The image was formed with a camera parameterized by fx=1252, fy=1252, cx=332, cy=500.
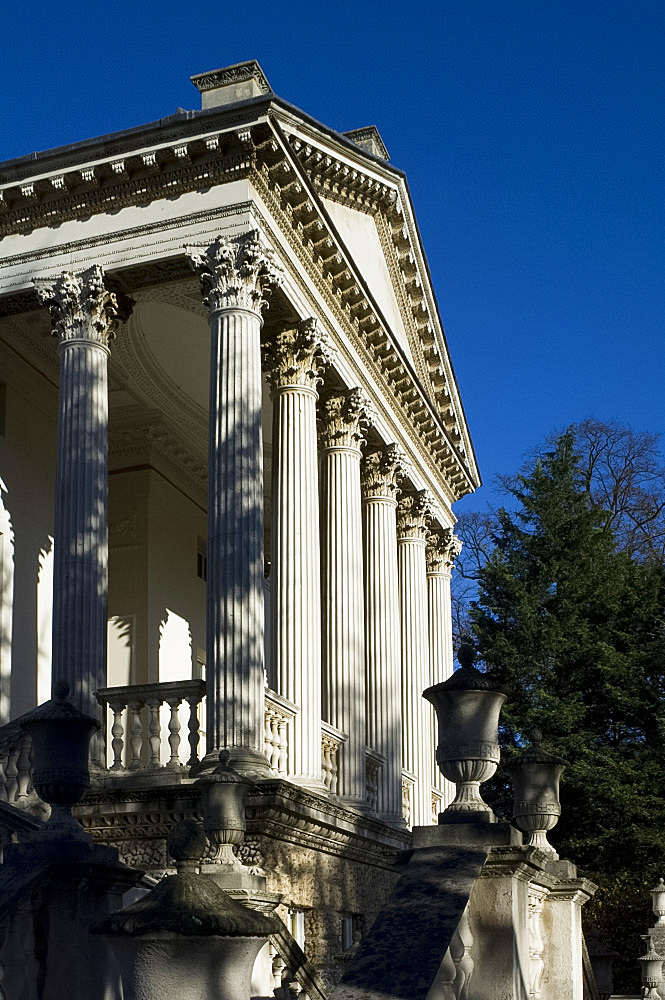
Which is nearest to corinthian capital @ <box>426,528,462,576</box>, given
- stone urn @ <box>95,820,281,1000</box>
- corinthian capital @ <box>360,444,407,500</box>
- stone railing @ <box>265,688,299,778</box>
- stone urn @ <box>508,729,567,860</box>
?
corinthian capital @ <box>360,444,407,500</box>

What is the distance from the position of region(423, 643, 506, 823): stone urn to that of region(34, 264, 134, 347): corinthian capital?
1033cm

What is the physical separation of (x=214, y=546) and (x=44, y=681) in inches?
306

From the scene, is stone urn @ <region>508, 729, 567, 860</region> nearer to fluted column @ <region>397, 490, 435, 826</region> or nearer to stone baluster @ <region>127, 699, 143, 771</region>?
stone baluster @ <region>127, 699, 143, 771</region>

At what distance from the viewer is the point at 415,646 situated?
2464cm

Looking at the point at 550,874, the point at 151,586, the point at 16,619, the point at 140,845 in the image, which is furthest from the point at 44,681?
the point at 550,874

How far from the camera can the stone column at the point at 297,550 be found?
16.8 meters

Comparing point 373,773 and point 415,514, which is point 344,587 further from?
point 415,514

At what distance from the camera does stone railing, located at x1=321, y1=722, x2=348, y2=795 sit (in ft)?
59.9

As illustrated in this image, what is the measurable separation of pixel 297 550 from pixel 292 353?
119 inches

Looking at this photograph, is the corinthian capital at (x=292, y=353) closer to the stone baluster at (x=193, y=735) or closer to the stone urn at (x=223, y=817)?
the stone baluster at (x=193, y=735)

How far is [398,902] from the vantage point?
7.16 metres

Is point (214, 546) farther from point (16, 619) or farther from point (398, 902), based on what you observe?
point (398, 902)

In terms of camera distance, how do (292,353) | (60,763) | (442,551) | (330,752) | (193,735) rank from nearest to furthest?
(60,763) → (193,735) → (292,353) → (330,752) → (442,551)

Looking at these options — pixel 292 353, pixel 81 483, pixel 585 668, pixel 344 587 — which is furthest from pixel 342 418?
pixel 585 668
